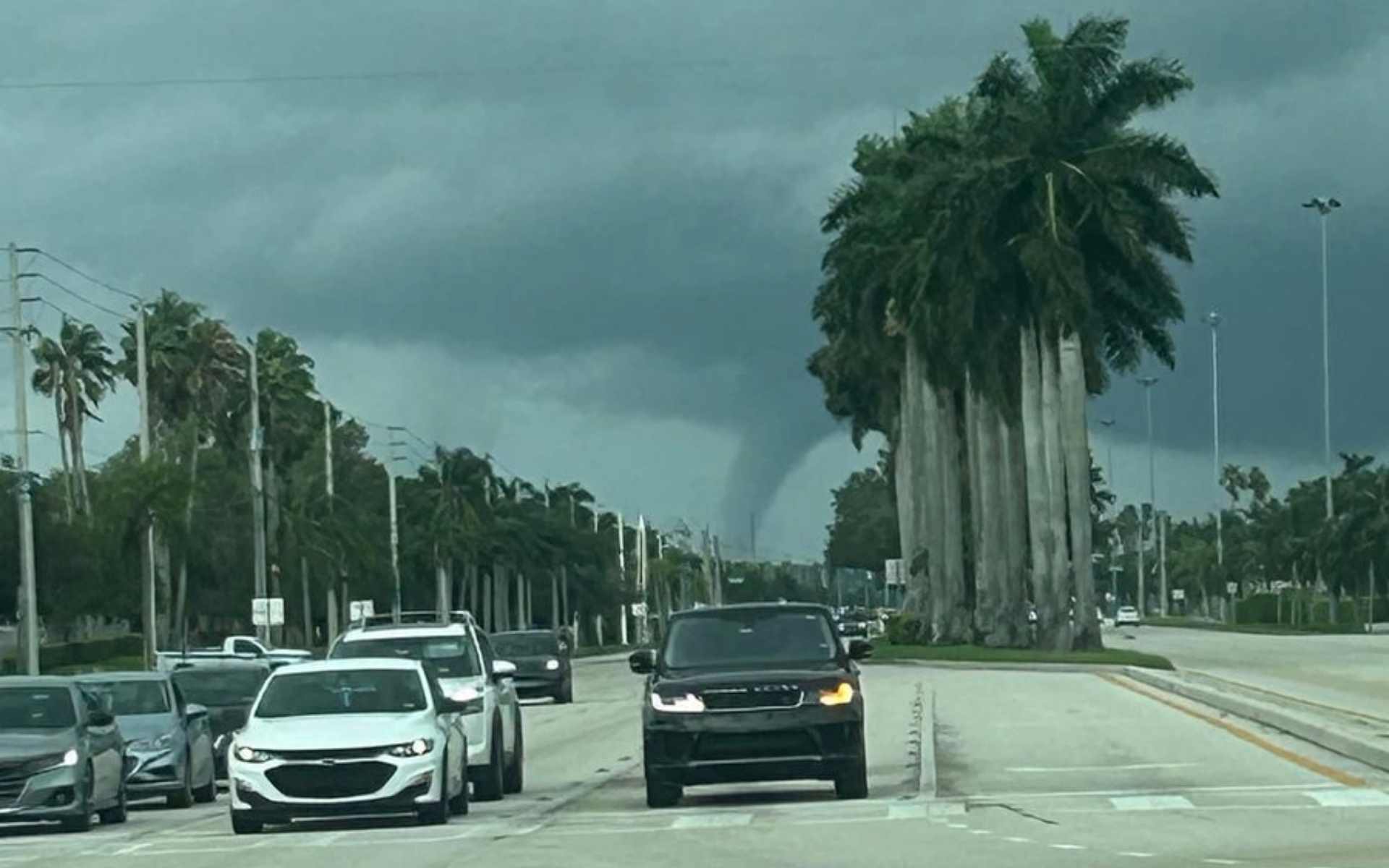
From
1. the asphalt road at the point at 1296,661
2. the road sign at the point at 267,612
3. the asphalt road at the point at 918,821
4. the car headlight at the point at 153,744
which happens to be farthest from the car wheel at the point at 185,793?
the road sign at the point at 267,612

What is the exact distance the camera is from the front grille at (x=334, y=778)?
2248cm

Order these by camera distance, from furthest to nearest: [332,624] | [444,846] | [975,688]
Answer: [332,624] → [975,688] → [444,846]

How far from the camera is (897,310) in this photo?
8244 centimetres

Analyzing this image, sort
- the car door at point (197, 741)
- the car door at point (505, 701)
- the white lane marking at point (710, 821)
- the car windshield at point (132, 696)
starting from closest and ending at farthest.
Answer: the white lane marking at point (710, 821)
the car door at point (505, 701)
the car door at point (197, 741)
the car windshield at point (132, 696)

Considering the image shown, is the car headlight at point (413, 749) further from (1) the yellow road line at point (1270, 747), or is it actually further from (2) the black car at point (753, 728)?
(1) the yellow road line at point (1270, 747)

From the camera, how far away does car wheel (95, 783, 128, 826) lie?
2633 cm

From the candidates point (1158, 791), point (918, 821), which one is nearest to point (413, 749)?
point (918, 821)

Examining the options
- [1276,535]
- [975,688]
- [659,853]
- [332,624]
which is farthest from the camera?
[1276,535]

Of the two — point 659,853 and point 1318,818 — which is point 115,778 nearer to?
point 659,853

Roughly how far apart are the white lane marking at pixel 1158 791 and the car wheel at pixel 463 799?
4742mm

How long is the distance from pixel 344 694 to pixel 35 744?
334 centimetres

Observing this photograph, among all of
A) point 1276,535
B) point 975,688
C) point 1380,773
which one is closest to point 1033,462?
point 975,688

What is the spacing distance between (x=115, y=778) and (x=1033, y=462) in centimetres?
5065

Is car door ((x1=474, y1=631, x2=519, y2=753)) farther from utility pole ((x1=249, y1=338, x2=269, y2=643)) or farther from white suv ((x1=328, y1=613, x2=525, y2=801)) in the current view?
utility pole ((x1=249, y1=338, x2=269, y2=643))
